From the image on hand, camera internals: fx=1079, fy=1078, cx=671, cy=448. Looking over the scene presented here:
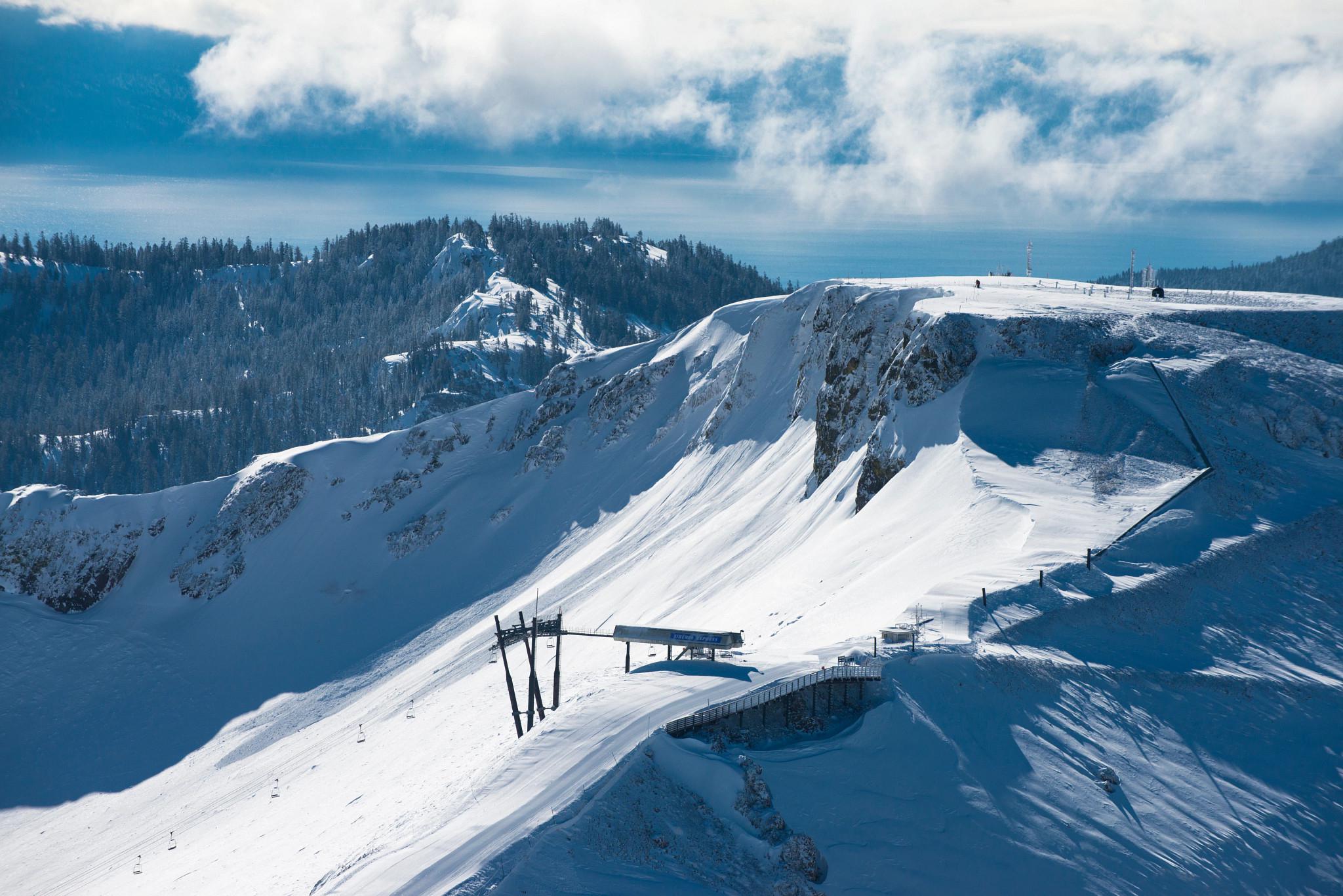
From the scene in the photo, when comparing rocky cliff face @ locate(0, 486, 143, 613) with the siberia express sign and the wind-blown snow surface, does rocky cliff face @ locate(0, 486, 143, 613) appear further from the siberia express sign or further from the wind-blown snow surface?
the siberia express sign

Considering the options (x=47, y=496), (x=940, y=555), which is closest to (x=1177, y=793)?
(x=940, y=555)

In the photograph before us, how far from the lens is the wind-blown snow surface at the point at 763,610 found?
3859 centimetres

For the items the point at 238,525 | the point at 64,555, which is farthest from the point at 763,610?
the point at 64,555

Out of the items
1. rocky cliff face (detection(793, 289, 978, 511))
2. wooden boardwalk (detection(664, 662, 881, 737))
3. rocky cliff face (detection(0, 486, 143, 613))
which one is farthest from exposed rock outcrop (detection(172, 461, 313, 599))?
wooden boardwalk (detection(664, 662, 881, 737))

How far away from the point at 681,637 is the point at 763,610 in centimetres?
1615

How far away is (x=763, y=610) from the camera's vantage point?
206 feet

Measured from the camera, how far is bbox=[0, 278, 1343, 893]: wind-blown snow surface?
127ft

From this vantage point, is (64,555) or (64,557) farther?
(64,555)

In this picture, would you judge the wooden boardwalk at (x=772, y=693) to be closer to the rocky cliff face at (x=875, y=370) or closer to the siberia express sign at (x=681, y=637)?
the siberia express sign at (x=681, y=637)

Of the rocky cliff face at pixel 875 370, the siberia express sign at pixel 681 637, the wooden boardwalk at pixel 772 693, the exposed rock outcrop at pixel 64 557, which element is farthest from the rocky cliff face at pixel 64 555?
the wooden boardwalk at pixel 772 693

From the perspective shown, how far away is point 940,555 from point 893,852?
2188cm

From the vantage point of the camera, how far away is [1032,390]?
69.7 metres

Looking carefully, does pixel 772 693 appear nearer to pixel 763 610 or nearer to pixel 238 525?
pixel 763 610

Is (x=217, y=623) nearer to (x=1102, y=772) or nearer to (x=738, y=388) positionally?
(x=738, y=388)
